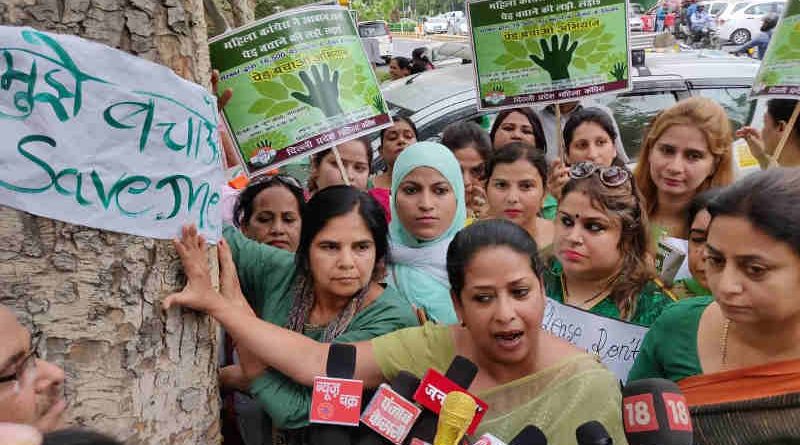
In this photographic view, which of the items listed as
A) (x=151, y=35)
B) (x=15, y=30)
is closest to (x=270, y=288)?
(x=151, y=35)

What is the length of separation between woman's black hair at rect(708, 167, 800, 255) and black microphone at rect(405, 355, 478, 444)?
773 millimetres

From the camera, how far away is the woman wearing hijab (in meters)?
2.97

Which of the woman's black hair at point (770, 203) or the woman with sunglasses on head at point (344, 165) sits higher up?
the woman's black hair at point (770, 203)

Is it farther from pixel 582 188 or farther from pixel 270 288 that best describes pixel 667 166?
pixel 270 288

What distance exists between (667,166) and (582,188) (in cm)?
77

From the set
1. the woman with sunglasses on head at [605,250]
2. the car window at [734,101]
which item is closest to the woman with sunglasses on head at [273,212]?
the woman with sunglasses on head at [605,250]

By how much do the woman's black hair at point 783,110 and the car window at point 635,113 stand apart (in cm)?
199

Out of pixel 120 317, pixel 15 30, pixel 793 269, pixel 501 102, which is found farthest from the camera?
pixel 501 102

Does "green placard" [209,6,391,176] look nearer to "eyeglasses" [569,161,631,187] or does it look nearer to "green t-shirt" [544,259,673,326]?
"eyeglasses" [569,161,631,187]

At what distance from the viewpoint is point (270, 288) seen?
260cm

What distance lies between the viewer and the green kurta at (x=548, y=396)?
1.79 meters

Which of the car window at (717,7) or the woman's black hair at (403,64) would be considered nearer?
the woman's black hair at (403,64)

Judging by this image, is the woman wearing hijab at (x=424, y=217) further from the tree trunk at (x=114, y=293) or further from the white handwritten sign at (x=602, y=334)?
the tree trunk at (x=114, y=293)

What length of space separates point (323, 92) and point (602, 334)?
4.32 ft
